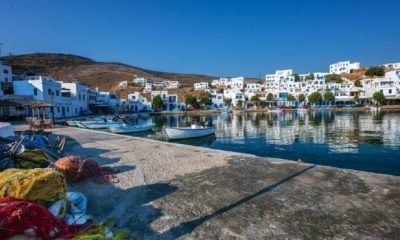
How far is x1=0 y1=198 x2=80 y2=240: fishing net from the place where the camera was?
3.37 m

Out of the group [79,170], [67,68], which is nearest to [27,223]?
[79,170]

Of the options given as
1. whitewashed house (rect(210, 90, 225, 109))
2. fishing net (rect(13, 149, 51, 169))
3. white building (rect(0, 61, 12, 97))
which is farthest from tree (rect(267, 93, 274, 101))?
fishing net (rect(13, 149, 51, 169))

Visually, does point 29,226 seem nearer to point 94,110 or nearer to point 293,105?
point 94,110

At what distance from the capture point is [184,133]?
2747 cm

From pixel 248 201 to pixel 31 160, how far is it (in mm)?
6410

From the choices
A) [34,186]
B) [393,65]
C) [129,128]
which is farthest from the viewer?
[393,65]

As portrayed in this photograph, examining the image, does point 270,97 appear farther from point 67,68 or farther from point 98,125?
point 67,68

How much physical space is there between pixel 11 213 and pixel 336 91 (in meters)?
107

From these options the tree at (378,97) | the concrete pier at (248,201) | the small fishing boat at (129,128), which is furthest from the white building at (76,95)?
the tree at (378,97)

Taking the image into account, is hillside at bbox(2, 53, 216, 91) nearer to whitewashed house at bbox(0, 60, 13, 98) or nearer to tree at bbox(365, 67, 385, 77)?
whitewashed house at bbox(0, 60, 13, 98)

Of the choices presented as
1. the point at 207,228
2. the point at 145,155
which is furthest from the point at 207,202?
the point at 145,155

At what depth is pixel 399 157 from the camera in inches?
692

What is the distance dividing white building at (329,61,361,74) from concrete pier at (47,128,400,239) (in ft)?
517

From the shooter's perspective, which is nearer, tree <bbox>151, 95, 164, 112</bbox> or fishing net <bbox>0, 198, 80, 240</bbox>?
fishing net <bbox>0, 198, 80, 240</bbox>
